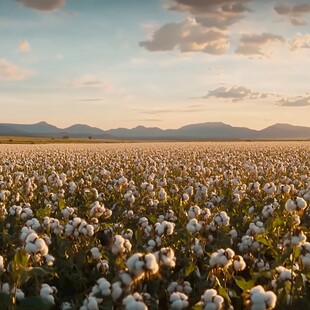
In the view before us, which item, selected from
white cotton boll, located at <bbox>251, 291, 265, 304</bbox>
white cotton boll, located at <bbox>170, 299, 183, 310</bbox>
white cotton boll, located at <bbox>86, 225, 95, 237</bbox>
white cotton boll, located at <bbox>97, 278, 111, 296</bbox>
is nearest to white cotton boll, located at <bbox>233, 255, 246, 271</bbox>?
white cotton boll, located at <bbox>170, 299, 183, 310</bbox>

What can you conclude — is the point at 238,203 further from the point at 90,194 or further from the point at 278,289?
the point at 278,289

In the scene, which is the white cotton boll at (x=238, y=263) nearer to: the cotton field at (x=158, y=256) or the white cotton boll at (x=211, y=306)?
the cotton field at (x=158, y=256)

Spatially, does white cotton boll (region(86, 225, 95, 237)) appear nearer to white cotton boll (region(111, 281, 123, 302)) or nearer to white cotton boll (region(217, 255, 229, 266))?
white cotton boll (region(217, 255, 229, 266))

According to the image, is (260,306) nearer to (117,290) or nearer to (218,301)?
(218,301)

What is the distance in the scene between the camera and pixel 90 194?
13.1m

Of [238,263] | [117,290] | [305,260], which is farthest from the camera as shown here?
[305,260]

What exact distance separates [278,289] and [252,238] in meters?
2.32

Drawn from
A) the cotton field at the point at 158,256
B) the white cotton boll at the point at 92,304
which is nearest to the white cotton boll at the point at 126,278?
the cotton field at the point at 158,256

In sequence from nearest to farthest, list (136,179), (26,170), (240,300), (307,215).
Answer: (240,300) → (307,215) → (136,179) → (26,170)

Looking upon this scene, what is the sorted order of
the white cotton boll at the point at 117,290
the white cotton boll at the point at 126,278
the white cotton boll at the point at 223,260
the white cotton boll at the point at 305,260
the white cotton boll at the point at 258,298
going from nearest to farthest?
the white cotton boll at the point at 258,298 < the white cotton boll at the point at 126,278 < the white cotton boll at the point at 117,290 < the white cotton boll at the point at 223,260 < the white cotton boll at the point at 305,260

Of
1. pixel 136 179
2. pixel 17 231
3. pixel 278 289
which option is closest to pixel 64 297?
pixel 278 289

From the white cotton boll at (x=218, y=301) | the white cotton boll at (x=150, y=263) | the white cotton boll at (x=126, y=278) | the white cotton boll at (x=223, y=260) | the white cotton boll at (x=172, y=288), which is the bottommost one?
the white cotton boll at (x=172, y=288)

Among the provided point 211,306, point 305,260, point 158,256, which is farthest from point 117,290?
point 305,260

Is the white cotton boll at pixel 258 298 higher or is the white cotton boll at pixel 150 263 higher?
the white cotton boll at pixel 150 263
